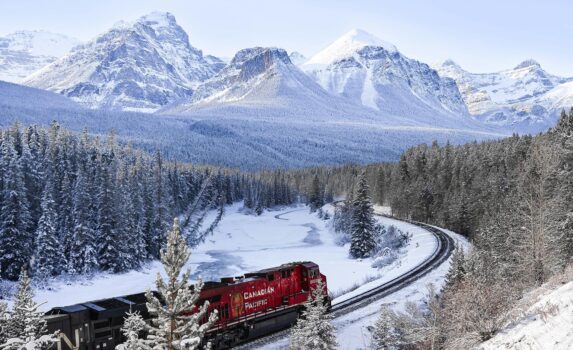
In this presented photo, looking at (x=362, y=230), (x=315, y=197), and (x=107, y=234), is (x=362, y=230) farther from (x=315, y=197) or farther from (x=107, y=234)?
(x=315, y=197)

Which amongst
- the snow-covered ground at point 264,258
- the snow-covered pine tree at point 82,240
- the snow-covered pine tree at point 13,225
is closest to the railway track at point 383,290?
the snow-covered ground at point 264,258

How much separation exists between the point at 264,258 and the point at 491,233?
4195 centimetres

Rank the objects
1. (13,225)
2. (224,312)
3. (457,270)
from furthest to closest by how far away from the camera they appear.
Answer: (13,225), (457,270), (224,312)

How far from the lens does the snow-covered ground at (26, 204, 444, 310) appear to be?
60000 millimetres

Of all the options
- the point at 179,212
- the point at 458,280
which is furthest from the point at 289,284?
the point at 179,212

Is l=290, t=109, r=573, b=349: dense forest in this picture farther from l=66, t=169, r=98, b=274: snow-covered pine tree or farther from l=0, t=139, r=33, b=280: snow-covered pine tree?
l=0, t=139, r=33, b=280: snow-covered pine tree

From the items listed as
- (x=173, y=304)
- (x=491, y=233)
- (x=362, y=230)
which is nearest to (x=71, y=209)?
(x=362, y=230)

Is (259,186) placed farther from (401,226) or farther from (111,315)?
(111,315)

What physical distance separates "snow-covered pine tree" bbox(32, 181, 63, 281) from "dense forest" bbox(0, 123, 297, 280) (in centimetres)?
12

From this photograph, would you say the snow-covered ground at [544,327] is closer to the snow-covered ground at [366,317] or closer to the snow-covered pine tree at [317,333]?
the snow-covered pine tree at [317,333]

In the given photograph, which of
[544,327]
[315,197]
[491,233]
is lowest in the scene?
[315,197]

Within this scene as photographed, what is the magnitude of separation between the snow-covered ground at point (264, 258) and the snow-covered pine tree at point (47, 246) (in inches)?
106

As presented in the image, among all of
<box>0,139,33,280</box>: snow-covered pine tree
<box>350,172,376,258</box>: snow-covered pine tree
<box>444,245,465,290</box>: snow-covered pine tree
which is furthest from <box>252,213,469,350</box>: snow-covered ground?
<box>0,139,33,280</box>: snow-covered pine tree

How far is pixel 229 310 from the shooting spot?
3086 cm
